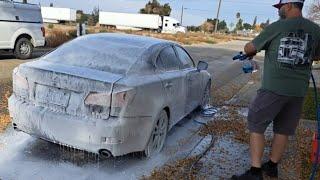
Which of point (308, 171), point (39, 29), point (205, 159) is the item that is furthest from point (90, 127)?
point (39, 29)

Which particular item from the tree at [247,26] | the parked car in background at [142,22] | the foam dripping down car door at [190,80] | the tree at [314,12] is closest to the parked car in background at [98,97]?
the foam dripping down car door at [190,80]

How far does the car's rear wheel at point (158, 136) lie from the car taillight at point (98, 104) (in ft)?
2.67

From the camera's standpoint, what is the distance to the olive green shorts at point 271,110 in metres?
4.68

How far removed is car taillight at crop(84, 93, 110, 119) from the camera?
4643mm

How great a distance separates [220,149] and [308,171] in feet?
4.00

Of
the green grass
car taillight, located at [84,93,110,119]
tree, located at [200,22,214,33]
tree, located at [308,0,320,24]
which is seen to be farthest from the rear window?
tree, located at [200,22,214,33]

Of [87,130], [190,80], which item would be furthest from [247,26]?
[87,130]

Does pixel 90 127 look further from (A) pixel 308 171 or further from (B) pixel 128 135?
(A) pixel 308 171

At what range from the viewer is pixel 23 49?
49.0 ft

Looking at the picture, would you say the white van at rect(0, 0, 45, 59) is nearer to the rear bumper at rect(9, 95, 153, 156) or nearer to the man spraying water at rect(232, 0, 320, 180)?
the rear bumper at rect(9, 95, 153, 156)

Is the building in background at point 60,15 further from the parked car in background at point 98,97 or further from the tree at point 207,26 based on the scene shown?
the parked car in background at point 98,97

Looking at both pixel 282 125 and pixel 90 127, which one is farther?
pixel 282 125

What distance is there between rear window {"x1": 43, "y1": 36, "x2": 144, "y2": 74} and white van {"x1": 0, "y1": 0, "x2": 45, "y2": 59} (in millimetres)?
8975

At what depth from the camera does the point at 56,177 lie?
4.59 metres
